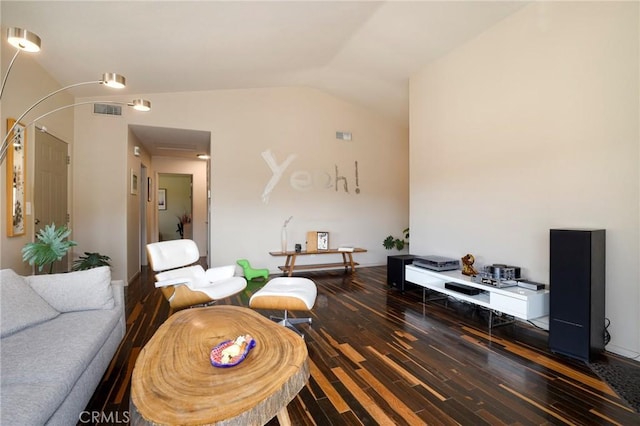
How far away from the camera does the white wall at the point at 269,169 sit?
4.45m

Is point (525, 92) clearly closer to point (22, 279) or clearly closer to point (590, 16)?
point (590, 16)

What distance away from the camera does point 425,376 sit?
2125 millimetres

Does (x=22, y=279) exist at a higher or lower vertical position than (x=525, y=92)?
lower

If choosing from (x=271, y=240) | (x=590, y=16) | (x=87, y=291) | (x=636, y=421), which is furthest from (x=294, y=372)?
(x=271, y=240)

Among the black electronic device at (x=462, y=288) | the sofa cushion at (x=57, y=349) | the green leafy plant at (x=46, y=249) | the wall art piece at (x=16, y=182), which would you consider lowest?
the black electronic device at (x=462, y=288)

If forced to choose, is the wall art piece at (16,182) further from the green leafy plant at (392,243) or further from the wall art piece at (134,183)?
the green leafy plant at (392,243)

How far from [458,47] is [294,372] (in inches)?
169

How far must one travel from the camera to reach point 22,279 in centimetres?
207

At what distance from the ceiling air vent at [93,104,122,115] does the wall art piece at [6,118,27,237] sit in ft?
5.21

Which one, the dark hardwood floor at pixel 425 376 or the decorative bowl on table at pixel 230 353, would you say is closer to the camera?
the decorative bowl on table at pixel 230 353

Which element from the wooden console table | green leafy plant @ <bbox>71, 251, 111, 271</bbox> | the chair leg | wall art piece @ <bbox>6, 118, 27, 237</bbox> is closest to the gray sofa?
wall art piece @ <bbox>6, 118, 27, 237</bbox>

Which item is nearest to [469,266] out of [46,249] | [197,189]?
[46,249]

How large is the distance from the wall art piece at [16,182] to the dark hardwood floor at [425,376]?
137cm

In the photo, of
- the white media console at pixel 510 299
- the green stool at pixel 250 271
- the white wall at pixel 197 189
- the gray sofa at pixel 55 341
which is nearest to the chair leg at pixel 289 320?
the gray sofa at pixel 55 341
